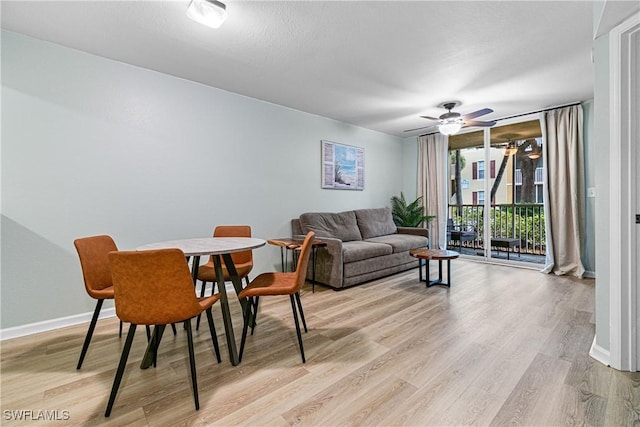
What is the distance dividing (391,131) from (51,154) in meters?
5.02

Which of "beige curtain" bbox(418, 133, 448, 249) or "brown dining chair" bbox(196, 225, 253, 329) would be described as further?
"beige curtain" bbox(418, 133, 448, 249)

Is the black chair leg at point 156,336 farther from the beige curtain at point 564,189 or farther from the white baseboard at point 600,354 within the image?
the beige curtain at point 564,189

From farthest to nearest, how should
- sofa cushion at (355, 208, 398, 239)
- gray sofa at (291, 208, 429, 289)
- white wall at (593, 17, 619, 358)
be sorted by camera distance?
sofa cushion at (355, 208, 398, 239) < gray sofa at (291, 208, 429, 289) < white wall at (593, 17, 619, 358)

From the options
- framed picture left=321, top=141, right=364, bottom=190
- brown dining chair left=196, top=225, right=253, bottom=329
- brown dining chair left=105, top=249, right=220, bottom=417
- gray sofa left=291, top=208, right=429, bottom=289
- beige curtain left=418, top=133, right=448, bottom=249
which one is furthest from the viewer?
beige curtain left=418, top=133, right=448, bottom=249

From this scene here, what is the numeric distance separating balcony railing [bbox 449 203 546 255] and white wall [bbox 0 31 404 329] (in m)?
4.15

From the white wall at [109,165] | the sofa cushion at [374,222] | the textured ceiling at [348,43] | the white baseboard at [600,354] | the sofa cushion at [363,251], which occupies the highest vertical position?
the textured ceiling at [348,43]

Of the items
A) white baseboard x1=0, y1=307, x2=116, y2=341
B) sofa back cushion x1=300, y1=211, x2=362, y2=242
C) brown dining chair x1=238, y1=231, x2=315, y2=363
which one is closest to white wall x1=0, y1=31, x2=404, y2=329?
white baseboard x1=0, y1=307, x2=116, y2=341

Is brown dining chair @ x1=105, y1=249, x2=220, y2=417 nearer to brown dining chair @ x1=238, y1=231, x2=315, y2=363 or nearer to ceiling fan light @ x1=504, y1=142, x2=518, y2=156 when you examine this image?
brown dining chair @ x1=238, y1=231, x2=315, y2=363

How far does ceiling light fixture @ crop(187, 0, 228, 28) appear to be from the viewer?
5.98ft

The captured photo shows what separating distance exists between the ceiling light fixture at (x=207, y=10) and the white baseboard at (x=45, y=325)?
9.04 ft

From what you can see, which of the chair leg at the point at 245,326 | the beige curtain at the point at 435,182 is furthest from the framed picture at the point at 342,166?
the chair leg at the point at 245,326

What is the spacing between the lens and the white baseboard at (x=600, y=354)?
1.83 metres

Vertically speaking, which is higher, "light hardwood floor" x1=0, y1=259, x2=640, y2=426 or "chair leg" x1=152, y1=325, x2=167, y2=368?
"chair leg" x1=152, y1=325, x2=167, y2=368

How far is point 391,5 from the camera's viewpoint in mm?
1988
